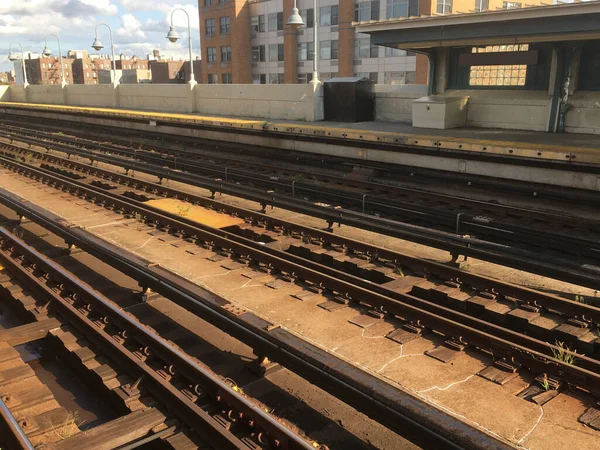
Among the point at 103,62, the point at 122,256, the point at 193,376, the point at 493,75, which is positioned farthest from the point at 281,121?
the point at 103,62

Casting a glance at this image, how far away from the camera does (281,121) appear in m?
23.9

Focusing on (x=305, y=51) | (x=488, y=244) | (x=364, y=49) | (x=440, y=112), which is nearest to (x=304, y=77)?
(x=305, y=51)

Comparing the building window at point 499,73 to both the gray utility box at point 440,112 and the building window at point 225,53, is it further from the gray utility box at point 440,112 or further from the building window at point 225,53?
the building window at point 225,53

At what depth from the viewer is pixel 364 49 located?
48500mm

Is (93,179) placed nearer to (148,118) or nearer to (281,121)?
(281,121)

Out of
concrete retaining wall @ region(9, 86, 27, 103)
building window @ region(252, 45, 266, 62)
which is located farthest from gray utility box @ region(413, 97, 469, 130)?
concrete retaining wall @ region(9, 86, 27, 103)

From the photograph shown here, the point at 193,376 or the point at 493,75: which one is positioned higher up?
the point at 493,75

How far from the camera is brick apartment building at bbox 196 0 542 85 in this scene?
45.5m

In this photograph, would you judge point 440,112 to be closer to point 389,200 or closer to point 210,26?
point 389,200

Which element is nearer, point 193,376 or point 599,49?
point 193,376

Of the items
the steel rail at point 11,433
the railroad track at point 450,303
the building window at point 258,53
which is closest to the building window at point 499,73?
the railroad track at point 450,303

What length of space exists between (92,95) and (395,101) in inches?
1070

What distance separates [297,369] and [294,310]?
220 centimetres

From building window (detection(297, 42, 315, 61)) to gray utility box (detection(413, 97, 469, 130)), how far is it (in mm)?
36097
